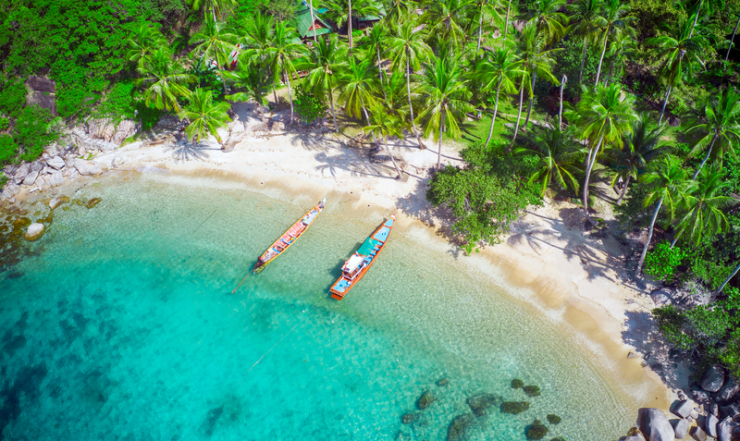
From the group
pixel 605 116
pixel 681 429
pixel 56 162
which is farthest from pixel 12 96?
pixel 681 429

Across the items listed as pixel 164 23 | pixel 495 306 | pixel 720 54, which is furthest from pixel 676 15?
pixel 164 23

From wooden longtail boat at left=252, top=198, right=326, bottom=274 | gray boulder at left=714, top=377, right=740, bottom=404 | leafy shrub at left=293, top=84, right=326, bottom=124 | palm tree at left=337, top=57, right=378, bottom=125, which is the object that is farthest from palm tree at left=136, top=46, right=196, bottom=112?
gray boulder at left=714, top=377, right=740, bottom=404

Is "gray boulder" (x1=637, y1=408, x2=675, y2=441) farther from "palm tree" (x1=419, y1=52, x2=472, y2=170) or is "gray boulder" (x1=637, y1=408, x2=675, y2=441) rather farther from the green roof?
the green roof

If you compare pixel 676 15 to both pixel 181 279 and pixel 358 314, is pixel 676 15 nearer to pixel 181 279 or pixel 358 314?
pixel 358 314

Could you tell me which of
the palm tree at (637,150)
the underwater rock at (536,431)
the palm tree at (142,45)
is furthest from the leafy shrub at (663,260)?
the palm tree at (142,45)

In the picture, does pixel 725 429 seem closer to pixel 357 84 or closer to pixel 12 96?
pixel 357 84
